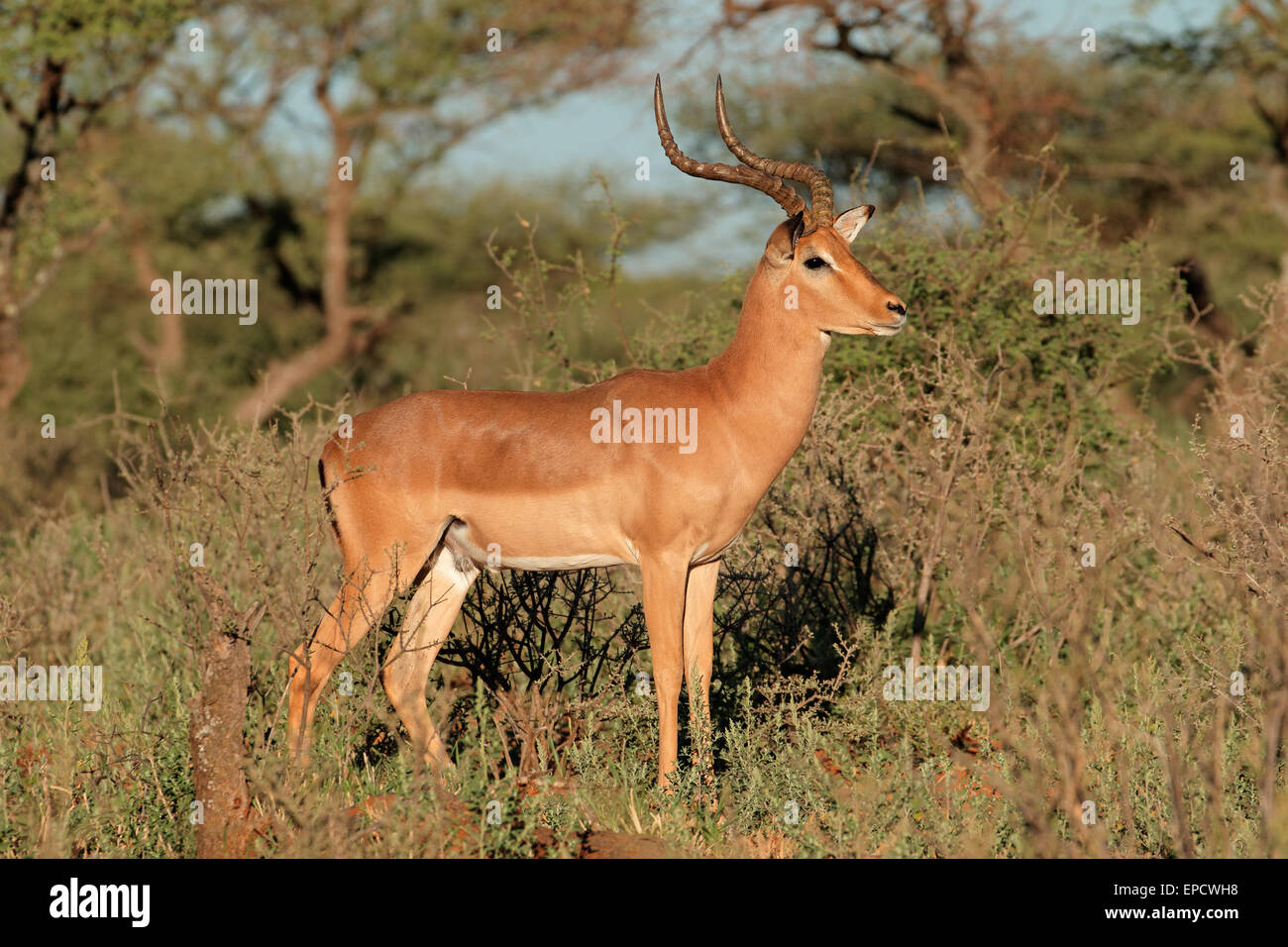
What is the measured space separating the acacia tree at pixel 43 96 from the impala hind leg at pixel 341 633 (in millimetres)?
7574

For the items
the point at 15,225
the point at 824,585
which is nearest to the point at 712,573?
the point at 824,585

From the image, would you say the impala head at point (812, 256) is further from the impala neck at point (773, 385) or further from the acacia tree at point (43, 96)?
the acacia tree at point (43, 96)

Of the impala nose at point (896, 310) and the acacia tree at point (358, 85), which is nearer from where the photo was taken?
the impala nose at point (896, 310)

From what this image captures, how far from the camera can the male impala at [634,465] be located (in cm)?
561

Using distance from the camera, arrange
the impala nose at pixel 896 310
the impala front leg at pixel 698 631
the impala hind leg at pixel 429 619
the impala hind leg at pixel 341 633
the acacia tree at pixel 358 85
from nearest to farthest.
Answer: the impala nose at pixel 896 310, the impala hind leg at pixel 341 633, the impala front leg at pixel 698 631, the impala hind leg at pixel 429 619, the acacia tree at pixel 358 85

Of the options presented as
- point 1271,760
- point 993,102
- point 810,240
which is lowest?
point 1271,760

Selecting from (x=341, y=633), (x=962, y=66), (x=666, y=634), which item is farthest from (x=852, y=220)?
(x=962, y=66)

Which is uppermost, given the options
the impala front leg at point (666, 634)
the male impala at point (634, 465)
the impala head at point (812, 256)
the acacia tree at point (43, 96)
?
the acacia tree at point (43, 96)

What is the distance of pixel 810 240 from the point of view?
225 inches

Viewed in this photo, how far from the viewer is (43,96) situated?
1335 centimetres

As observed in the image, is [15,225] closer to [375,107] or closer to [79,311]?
[375,107]

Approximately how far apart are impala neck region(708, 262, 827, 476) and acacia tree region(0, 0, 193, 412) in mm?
8162

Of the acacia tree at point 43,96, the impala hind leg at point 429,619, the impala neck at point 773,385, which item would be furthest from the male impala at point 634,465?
the acacia tree at point 43,96

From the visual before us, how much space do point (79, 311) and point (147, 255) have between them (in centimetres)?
139
